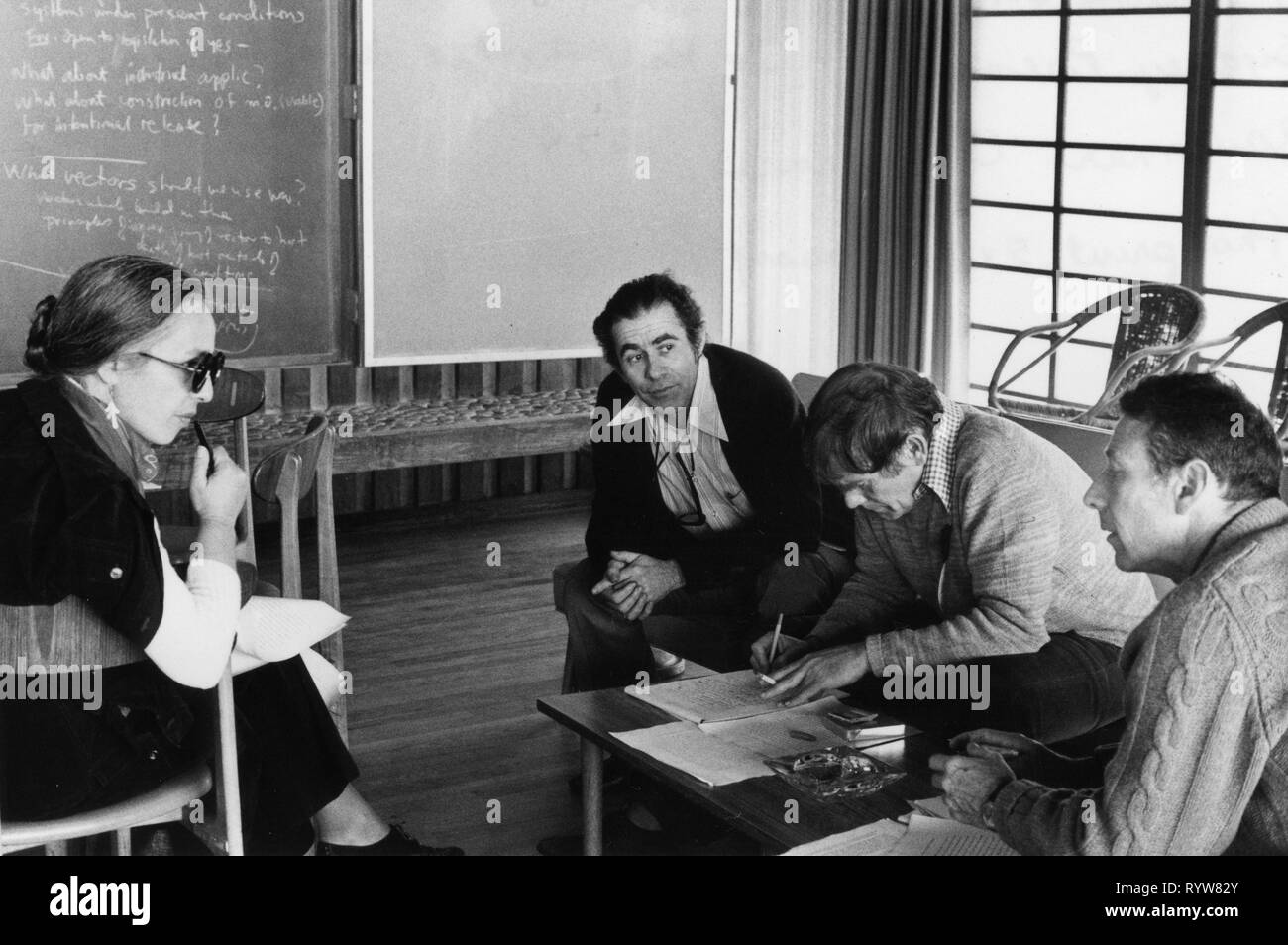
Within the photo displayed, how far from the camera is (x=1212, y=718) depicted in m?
1.58

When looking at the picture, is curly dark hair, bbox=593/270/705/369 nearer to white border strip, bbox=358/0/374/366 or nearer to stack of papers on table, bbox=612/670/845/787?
stack of papers on table, bbox=612/670/845/787

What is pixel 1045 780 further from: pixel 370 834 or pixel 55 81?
pixel 55 81

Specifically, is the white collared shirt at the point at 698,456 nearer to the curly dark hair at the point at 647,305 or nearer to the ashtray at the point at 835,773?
the curly dark hair at the point at 647,305

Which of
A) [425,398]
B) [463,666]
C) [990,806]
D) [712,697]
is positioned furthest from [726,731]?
[425,398]

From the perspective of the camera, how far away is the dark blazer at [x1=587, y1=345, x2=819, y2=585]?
10.9 ft

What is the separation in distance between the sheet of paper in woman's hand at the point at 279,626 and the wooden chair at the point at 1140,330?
3.01m

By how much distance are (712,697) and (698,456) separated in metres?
0.96

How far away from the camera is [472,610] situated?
16.3 ft

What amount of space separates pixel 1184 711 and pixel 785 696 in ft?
3.17

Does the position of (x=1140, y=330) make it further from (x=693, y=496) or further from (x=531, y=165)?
(x=693, y=496)

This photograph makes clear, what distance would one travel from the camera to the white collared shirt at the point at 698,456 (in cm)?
333

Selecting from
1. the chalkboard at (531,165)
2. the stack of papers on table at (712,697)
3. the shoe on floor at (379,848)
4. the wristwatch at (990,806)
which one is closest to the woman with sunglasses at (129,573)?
the shoe on floor at (379,848)

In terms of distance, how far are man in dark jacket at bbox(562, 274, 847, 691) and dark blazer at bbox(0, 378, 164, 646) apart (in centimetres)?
135

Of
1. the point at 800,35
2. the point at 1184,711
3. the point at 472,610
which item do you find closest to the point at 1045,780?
the point at 1184,711
